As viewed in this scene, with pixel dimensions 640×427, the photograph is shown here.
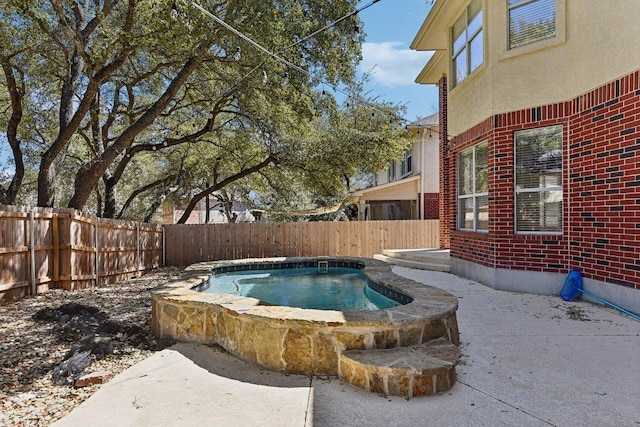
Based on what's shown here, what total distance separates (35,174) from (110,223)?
12087 millimetres

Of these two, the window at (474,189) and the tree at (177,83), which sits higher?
the tree at (177,83)

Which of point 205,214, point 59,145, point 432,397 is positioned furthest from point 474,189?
point 205,214

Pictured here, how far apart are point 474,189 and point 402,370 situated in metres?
5.69

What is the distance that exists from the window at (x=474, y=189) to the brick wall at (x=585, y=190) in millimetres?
387

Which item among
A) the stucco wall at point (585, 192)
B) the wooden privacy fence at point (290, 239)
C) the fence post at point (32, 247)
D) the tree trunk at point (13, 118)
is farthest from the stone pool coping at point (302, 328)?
the wooden privacy fence at point (290, 239)

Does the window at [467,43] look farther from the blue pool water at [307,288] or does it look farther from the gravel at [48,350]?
the gravel at [48,350]

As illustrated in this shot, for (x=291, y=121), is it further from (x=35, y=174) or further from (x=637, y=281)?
(x=35, y=174)

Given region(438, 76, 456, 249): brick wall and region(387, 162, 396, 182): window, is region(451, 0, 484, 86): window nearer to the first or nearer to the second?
region(438, 76, 456, 249): brick wall

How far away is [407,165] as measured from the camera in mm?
18391

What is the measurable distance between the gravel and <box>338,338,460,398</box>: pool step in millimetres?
2225

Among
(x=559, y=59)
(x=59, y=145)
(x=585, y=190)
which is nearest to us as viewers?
(x=585, y=190)

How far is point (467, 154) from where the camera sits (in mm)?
8328

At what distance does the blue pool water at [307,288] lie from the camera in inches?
255

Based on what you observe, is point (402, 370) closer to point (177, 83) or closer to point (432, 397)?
point (432, 397)
